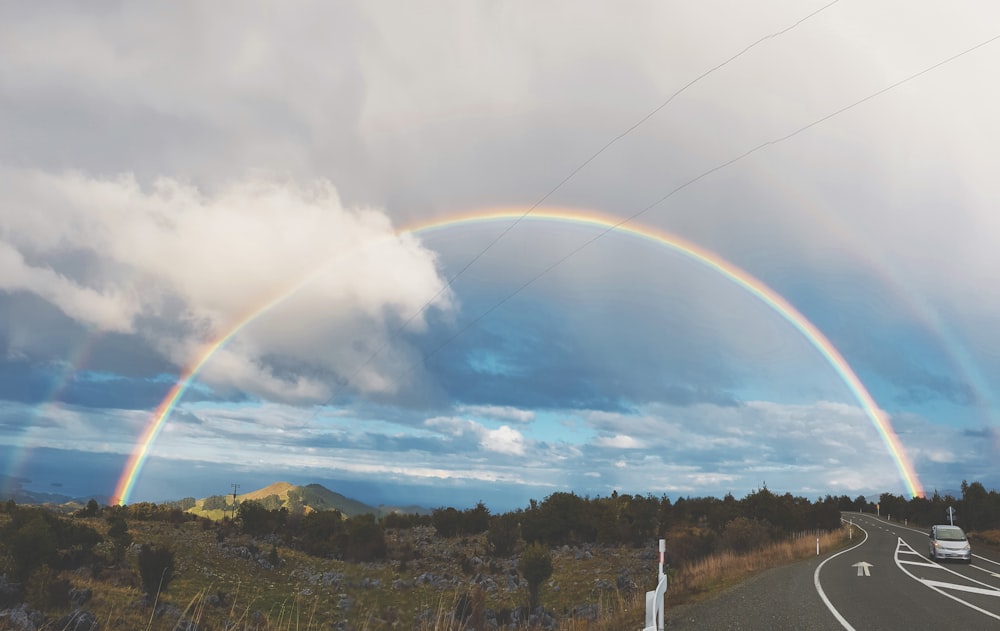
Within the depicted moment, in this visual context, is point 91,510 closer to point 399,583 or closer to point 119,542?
point 119,542

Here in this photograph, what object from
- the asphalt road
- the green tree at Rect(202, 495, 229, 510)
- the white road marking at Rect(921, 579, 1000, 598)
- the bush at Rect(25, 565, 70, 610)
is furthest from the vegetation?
the green tree at Rect(202, 495, 229, 510)

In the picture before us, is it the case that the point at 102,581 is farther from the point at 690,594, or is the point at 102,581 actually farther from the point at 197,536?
the point at 690,594

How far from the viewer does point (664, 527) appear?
6106 centimetres

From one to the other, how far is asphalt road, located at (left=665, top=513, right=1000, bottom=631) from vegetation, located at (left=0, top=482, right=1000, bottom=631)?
204 cm

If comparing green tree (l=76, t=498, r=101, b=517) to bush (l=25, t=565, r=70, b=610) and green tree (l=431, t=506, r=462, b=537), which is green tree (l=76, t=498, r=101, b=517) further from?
bush (l=25, t=565, r=70, b=610)

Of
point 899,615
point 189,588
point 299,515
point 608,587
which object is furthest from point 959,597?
point 299,515

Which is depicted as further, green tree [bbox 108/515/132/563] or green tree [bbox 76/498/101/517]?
green tree [bbox 76/498/101/517]

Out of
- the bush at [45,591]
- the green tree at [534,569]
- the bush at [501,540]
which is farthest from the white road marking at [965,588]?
the bush at [501,540]

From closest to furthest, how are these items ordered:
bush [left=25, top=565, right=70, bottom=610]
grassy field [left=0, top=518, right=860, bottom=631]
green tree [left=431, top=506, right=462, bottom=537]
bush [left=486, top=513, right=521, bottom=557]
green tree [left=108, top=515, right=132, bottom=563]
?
grassy field [left=0, top=518, right=860, bottom=631], bush [left=25, top=565, right=70, bottom=610], green tree [left=108, top=515, right=132, bottom=563], bush [left=486, top=513, right=521, bottom=557], green tree [left=431, top=506, right=462, bottom=537]

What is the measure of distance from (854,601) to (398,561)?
144ft

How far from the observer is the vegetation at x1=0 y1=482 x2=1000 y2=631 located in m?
25.6

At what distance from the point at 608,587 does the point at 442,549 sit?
1145 inches

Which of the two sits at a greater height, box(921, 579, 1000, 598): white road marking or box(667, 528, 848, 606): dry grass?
box(921, 579, 1000, 598): white road marking

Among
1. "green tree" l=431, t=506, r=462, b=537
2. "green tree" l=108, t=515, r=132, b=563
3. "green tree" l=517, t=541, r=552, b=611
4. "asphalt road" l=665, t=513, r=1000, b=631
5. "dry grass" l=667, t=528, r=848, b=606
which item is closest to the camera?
"asphalt road" l=665, t=513, r=1000, b=631
